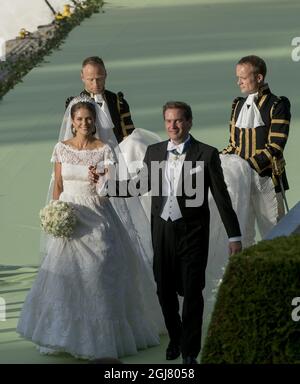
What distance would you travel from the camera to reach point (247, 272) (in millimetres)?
8461

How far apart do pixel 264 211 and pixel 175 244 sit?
1980mm

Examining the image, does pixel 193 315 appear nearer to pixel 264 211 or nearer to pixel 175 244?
pixel 175 244

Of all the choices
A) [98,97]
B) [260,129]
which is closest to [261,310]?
[260,129]

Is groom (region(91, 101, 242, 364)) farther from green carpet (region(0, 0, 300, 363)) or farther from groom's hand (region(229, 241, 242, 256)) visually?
green carpet (region(0, 0, 300, 363))

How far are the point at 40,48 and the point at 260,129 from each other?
489 inches

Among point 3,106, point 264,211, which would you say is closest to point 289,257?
point 264,211

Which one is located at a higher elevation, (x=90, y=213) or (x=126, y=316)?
(x=90, y=213)

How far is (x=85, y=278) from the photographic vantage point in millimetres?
11391

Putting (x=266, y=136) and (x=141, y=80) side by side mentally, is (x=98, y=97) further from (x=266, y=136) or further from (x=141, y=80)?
(x=141, y=80)

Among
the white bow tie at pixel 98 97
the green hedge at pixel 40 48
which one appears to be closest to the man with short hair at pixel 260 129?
the white bow tie at pixel 98 97

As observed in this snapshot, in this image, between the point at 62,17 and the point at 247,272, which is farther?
the point at 62,17

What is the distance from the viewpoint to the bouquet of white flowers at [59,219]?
1126cm

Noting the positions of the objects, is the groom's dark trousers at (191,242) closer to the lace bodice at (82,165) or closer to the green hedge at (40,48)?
the lace bodice at (82,165)
